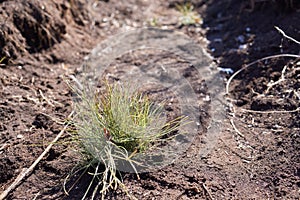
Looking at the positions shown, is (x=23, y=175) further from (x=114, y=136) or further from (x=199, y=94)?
(x=199, y=94)

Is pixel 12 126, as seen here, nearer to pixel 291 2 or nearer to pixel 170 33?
pixel 170 33

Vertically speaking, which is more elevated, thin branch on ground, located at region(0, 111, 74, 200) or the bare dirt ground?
the bare dirt ground

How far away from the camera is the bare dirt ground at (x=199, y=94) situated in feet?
6.77

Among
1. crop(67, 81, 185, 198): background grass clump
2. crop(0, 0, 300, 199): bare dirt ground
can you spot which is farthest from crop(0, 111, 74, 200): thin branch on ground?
crop(67, 81, 185, 198): background grass clump

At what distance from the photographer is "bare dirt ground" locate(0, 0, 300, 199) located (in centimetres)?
206

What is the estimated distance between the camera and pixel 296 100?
243 cm

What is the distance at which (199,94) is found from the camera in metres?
2.71

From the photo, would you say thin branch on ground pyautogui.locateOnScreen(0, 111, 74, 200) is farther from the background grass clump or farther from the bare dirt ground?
the background grass clump

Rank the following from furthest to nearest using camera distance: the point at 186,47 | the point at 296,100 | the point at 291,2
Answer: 1. the point at 186,47
2. the point at 291,2
3. the point at 296,100

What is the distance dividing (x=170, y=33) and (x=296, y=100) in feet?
4.62

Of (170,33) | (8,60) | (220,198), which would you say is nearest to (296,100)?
(220,198)

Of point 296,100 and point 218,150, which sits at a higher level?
point 296,100

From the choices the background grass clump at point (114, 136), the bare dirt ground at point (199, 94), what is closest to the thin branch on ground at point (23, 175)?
the bare dirt ground at point (199, 94)

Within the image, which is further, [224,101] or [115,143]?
[224,101]
